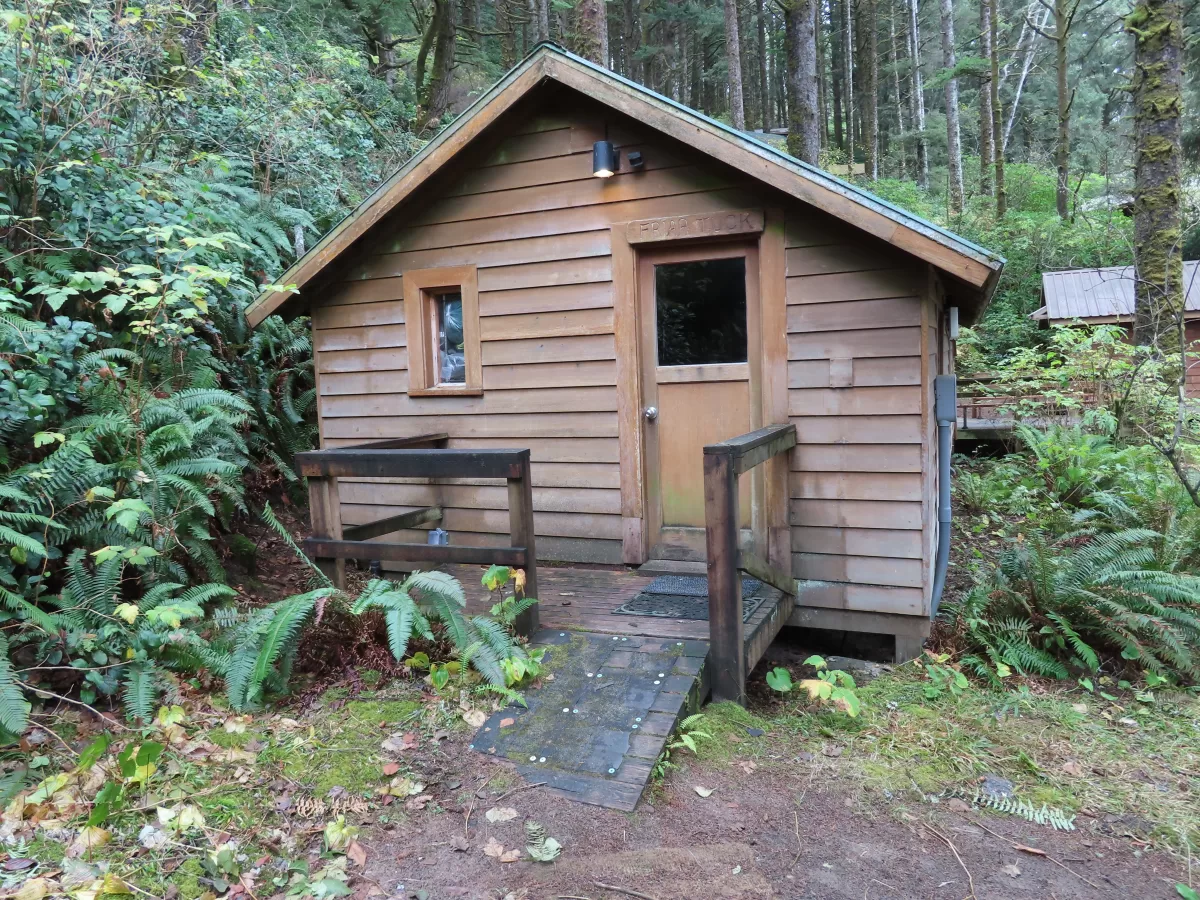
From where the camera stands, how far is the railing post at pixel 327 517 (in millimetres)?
4410

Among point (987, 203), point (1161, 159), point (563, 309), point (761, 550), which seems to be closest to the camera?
point (761, 550)

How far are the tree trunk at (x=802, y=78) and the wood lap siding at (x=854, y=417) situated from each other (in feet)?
22.4

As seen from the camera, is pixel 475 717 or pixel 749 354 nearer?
pixel 475 717

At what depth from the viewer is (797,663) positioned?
517 centimetres

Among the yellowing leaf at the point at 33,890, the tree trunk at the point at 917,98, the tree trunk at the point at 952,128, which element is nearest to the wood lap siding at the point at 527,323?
the yellowing leaf at the point at 33,890

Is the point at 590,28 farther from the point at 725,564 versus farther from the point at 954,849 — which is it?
the point at 954,849

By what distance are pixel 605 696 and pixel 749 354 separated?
2678 millimetres

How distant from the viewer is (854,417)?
4.70 meters

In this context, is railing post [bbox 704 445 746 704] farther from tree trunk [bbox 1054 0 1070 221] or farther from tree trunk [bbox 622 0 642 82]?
tree trunk [bbox 622 0 642 82]

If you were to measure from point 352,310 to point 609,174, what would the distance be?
2532mm

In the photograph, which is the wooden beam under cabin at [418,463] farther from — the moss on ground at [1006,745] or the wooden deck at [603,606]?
the moss on ground at [1006,745]

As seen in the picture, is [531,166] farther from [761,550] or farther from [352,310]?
[761,550]

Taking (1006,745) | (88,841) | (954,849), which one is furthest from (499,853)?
(1006,745)

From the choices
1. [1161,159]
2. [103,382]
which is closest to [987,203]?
[1161,159]
